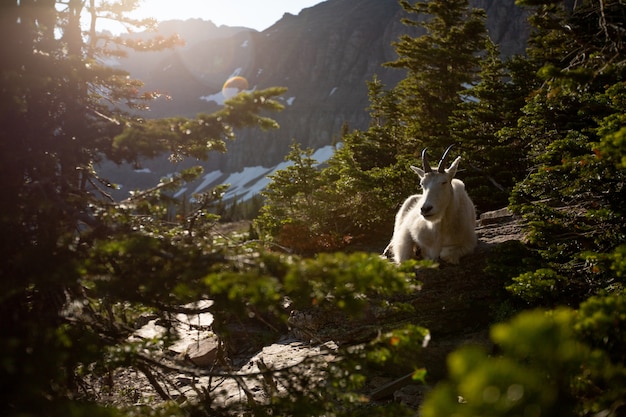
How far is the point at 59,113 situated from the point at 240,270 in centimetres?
237

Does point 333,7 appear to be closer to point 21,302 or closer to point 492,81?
point 492,81

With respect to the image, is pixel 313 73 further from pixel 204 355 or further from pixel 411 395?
pixel 411 395

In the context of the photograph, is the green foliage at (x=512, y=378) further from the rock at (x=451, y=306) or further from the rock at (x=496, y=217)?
the rock at (x=496, y=217)

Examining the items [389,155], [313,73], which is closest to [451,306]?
[389,155]

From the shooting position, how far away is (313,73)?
132m

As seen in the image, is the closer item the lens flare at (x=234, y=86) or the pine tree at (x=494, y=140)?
the pine tree at (x=494, y=140)

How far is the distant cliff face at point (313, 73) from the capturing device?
116750 millimetres

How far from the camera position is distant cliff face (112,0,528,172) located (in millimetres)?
116750

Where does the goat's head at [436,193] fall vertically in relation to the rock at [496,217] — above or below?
above

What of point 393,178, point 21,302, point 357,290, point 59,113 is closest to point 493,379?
point 357,290

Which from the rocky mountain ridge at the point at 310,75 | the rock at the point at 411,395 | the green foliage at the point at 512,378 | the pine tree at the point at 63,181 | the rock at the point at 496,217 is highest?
the rocky mountain ridge at the point at 310,75

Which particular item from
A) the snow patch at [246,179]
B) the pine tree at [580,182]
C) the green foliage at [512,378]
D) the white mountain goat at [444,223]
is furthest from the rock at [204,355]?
the snow patch at [246,179]

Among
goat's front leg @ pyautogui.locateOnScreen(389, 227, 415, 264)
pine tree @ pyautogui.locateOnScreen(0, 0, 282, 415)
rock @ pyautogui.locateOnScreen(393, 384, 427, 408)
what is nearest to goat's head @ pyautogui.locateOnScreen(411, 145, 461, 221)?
goat's front leg @ pyautogui.locateOnScreen(389, 227, 415, 264)

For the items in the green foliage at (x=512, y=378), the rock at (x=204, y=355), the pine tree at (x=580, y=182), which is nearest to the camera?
the green foliage at (x=512, y=378)
